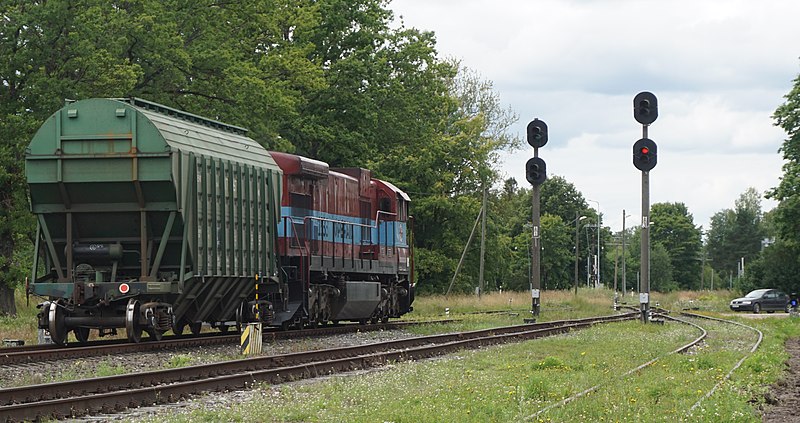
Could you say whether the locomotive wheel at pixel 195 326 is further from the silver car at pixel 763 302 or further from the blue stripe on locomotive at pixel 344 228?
the silver car at pixel 763 302

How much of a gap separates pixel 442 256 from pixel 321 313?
35.1m

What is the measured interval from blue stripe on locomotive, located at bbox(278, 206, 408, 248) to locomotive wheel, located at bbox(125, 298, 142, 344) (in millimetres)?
5799

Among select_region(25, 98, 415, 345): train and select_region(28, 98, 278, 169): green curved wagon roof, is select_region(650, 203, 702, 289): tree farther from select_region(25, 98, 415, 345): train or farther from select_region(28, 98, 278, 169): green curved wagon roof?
select_region(28, 98, 278, 169): green curved wagon roof

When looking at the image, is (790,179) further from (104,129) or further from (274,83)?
(104,129)

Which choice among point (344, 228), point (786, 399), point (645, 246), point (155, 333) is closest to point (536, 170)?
point (645, 246)

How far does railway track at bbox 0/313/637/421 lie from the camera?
1156 centimetres

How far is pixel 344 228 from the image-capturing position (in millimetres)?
28016

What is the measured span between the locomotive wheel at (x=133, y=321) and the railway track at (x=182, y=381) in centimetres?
347

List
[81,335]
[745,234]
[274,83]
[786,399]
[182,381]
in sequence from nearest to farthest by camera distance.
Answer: [786,399], [182,381], [81,335], [274,83], [745,234]

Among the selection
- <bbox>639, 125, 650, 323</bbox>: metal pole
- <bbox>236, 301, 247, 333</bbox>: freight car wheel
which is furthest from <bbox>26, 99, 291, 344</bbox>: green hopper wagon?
<bbox>639, 125, 650, 323</bbox>: metal pole

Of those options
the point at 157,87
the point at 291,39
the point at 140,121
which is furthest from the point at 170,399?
the point at 291,39

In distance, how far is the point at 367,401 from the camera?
12.7m

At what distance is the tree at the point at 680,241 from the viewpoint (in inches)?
6703

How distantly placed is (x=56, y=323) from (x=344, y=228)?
10.1m
